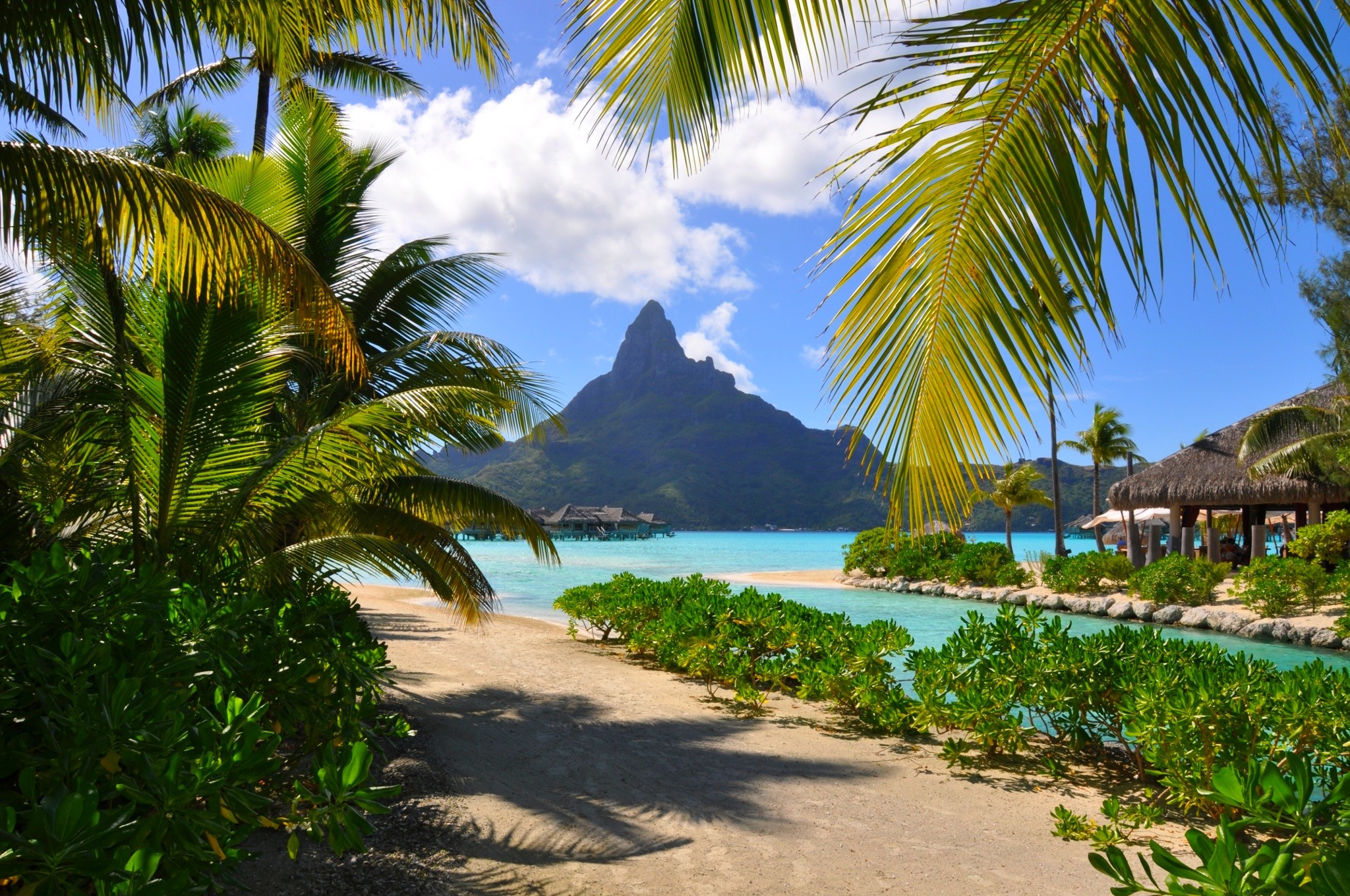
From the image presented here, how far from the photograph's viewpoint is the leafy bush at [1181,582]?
15.8m

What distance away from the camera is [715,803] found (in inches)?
187

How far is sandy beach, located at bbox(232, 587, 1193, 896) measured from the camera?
147 inches

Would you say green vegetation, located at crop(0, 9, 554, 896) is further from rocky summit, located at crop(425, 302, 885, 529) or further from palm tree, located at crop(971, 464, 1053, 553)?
rocky summit, located at crop(425, 302, 885, 529)

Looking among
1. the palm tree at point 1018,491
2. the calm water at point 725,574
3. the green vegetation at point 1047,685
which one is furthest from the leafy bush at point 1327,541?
the palm tree at point 1018,491

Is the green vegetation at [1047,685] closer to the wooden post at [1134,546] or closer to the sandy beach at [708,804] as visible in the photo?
the sandy beach at [708,804]

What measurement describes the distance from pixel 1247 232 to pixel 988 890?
3188 millimetres

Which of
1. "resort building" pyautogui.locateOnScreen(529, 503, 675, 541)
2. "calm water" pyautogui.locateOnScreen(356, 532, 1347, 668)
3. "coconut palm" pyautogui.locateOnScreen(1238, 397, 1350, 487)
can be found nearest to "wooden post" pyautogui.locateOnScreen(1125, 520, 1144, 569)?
"coconut palm" pyautogui.locateOnScreen(1238, 397, 1350, 487)

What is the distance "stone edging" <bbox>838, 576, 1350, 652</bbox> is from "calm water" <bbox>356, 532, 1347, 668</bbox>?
0.63 ft

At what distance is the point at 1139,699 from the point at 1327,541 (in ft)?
49.6

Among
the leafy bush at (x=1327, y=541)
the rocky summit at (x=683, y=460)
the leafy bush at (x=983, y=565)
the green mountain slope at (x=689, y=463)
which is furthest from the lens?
the rocky summit at (x=683, y=460)

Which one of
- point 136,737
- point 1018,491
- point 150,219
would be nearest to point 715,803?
point 136,737

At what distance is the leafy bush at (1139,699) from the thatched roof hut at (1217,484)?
16609 millimetres

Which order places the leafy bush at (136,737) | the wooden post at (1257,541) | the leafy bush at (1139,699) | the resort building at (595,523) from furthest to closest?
the resort building at (595,523), the wooden post at (1257,541), the leafy bush at (1139,699), the leafy bush at (136,737)

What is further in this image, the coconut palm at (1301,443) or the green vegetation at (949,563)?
the green vegetation at (949,563)
